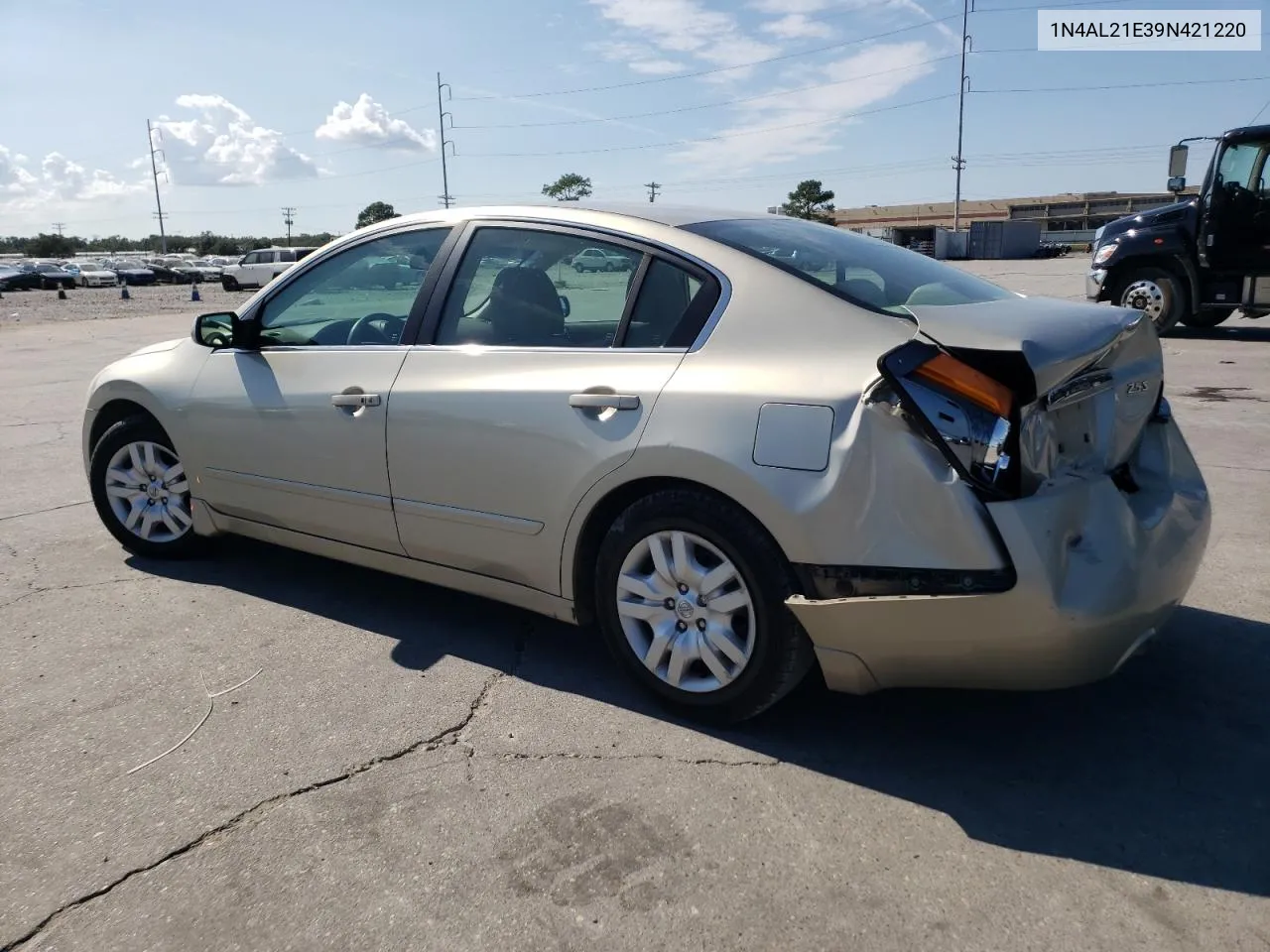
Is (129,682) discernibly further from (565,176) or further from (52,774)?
(565,176)

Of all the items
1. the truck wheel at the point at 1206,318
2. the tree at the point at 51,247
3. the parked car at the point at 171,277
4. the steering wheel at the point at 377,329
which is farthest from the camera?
the tree at the point at 51,247

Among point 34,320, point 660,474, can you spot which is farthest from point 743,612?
point 34,320

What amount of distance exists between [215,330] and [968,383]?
3292 millimetres

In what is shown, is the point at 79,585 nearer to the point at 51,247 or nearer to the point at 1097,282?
the point at 1097,282

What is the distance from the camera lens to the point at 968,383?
2.46 metres

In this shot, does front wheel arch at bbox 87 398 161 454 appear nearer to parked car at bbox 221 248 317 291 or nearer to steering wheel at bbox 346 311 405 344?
steering wheel at bbox 346 311 405 344

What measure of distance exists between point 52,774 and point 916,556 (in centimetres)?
255

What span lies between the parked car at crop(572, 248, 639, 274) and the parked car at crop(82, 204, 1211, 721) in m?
0.03

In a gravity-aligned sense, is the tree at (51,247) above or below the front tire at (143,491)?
above

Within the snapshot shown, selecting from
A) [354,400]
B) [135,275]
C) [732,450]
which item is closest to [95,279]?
[135,275]

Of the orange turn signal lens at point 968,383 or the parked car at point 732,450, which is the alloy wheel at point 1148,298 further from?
the orange turn signal lens at point 968,383

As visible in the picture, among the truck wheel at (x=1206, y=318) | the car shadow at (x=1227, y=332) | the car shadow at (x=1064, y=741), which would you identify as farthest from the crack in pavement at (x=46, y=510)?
the truck wheel at (x=1206, y=318)

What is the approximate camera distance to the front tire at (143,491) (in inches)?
179

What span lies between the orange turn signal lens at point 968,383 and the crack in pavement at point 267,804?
1.71m
